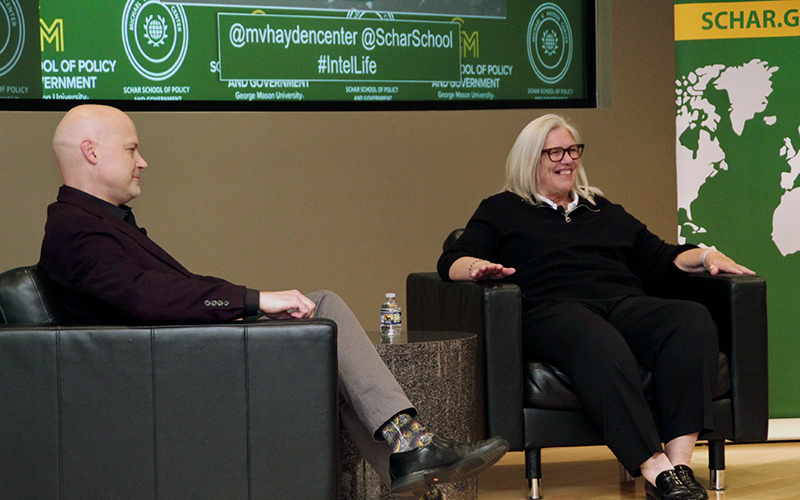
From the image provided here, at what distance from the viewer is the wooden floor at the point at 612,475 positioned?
295 cm

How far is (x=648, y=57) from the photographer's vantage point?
14.0 feet

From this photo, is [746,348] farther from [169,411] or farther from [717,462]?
[169,411]

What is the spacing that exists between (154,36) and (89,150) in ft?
5.47

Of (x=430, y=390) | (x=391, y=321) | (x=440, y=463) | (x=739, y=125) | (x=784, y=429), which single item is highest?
(x=739, y=125)

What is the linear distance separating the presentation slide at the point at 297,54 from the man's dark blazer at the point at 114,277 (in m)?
1.64

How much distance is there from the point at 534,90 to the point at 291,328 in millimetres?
2563

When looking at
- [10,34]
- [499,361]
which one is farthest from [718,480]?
[10,34]

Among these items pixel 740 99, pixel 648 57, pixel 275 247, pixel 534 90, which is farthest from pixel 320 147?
pixel 740 99

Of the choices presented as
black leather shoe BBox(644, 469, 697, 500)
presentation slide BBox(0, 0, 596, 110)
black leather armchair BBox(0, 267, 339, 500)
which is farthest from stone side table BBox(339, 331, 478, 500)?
presentation slide BBox(0, 0, 596, 110)

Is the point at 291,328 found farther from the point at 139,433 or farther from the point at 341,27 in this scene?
the point at 341,27

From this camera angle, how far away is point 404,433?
7.20 feet

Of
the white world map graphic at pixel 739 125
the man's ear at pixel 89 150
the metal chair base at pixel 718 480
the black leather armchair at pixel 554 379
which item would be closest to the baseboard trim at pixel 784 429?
the white world map graphic at pixel 739 125

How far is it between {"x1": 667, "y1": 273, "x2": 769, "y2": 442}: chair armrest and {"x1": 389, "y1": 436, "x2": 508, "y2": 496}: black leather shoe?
1.11 meters

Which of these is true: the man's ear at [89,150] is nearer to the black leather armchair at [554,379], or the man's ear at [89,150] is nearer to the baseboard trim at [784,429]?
the black leather armchair at [554,379]
